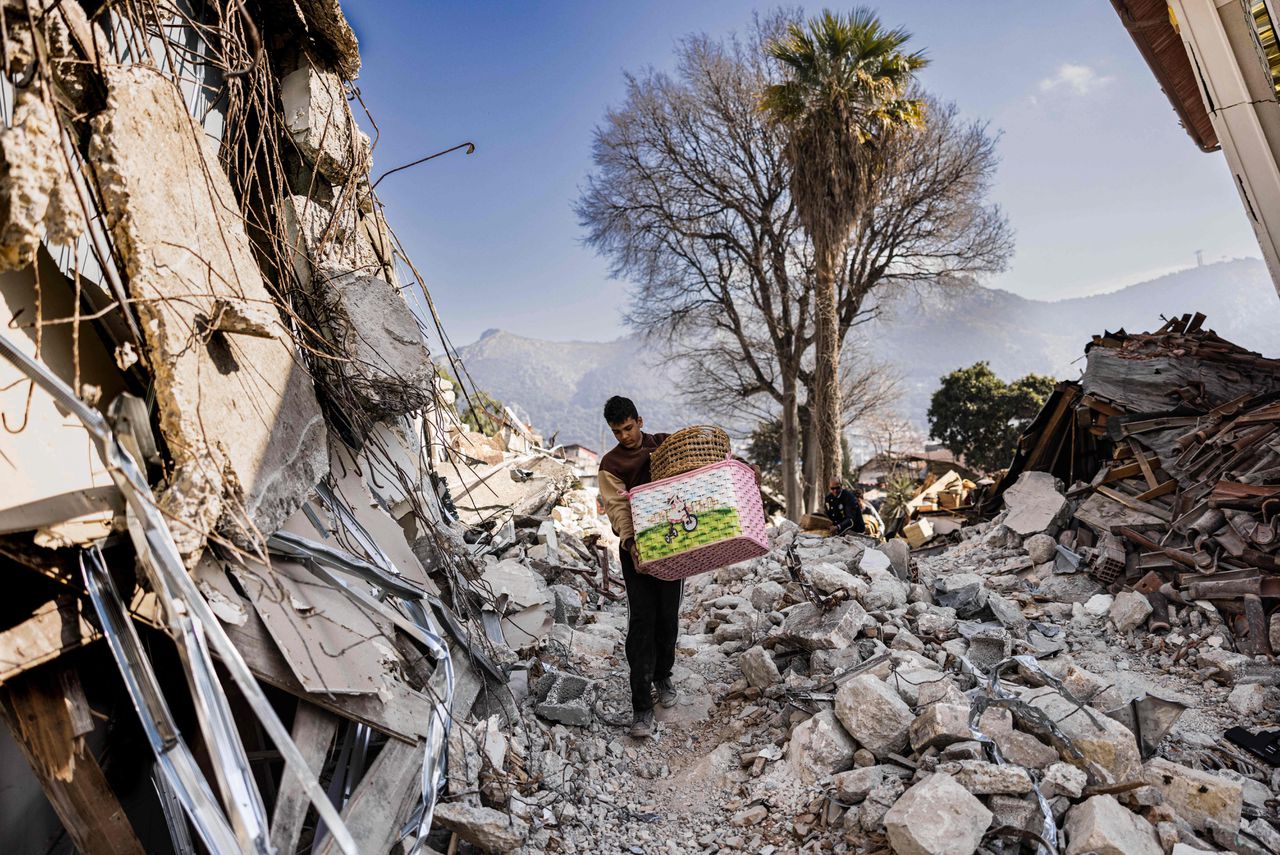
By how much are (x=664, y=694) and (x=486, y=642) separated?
3.84 ft

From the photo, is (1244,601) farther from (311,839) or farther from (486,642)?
(311,839)

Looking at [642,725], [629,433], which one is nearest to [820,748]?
[642,725]

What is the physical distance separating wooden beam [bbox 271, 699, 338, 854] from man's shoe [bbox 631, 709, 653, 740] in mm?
1752

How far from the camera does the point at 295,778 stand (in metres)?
2.20

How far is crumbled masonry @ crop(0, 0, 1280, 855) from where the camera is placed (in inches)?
74.5

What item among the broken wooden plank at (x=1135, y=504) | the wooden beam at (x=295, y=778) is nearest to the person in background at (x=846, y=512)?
the broken wooden plank at (x=1135, y=504)

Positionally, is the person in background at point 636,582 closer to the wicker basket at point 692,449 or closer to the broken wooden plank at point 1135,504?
the wicker basket at point 692,449

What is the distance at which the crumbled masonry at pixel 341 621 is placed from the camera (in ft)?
6.21

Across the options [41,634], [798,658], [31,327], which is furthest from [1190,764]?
[31,327]

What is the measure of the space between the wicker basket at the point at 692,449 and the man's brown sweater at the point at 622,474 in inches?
10.9

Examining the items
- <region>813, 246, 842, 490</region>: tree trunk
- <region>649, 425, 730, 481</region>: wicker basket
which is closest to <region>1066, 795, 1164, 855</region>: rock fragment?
<region>649, 425, 730, 481</region>: wicker basket

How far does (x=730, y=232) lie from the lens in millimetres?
17734

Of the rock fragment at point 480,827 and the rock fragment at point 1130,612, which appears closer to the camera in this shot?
the rock fragment at point 480,827

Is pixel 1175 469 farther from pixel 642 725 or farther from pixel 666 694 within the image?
pixel 642 725
